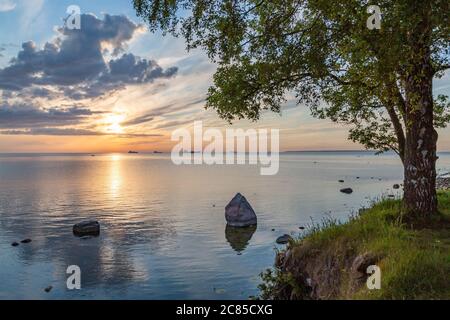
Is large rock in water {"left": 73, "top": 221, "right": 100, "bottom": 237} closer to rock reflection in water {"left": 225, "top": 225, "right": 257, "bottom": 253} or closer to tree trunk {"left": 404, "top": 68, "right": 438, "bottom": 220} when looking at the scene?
rock reflection in water {"left": 225, "top": 225, "right": 257, "bottom": 253}

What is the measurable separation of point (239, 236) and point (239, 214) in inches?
237

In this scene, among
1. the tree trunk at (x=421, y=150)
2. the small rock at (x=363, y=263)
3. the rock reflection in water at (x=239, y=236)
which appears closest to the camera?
the small rock at (x=363, y=263)

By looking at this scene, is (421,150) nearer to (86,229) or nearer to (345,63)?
(345,63)

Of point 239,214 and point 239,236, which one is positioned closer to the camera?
point 239,236

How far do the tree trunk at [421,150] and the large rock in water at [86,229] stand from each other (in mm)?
38010

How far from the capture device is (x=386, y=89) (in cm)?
1547

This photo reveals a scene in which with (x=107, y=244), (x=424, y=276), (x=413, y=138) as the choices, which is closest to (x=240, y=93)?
(x=413, y=138)

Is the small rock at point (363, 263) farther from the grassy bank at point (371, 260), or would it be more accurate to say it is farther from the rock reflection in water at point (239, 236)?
the rock reflection in water at point (239, 236)

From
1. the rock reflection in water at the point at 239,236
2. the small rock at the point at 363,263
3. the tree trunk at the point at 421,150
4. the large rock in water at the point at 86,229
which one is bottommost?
the rock reflection in water at the point at 239,236

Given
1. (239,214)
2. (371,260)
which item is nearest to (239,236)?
(239,214)

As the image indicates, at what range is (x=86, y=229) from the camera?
45969 millimetres

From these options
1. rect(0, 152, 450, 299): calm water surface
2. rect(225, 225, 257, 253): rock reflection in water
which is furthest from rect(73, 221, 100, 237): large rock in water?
rect(225, 225, 257, 253): rock reflection in water

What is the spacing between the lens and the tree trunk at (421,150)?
16.0 metres

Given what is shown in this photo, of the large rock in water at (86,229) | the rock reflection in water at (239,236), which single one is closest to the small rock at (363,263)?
the rock reflection in water at (239,236)
